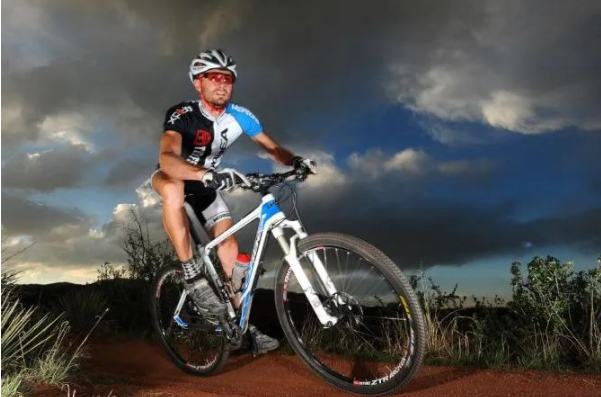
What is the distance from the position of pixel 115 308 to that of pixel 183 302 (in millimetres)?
3902

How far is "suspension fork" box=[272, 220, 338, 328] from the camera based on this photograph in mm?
5272

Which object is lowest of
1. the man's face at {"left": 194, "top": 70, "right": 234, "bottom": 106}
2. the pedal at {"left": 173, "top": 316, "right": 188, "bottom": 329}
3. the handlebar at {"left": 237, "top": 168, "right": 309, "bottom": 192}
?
the pedal at {"left": 173, "top": 316, "right": 188, "bottom": 329}

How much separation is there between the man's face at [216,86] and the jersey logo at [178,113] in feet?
0.63

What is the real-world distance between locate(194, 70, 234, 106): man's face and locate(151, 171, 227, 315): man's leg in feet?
2.79

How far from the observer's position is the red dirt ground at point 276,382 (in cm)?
571

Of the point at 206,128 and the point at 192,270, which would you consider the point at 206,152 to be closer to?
the point at 206,128

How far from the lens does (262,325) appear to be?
11586 millimetres

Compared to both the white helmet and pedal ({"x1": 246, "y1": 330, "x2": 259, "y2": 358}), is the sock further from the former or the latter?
the white helmet

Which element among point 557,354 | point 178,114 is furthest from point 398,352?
point 178,114

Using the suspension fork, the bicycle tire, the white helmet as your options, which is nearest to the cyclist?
the white helmet

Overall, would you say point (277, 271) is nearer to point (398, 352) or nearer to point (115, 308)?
point (398, 352)

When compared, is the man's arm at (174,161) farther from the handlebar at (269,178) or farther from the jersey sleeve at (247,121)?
the jersey sleeve at (247,121)

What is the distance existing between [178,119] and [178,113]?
0.07 meters

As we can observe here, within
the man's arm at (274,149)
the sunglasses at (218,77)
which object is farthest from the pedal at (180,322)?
the sunglasses at (218,77)
